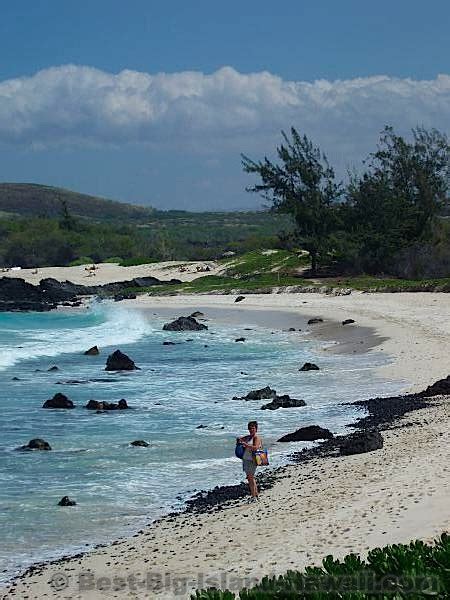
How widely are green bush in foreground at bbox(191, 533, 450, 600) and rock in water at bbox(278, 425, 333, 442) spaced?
29.3ft

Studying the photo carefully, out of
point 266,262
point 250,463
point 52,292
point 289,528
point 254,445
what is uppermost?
point 266,262

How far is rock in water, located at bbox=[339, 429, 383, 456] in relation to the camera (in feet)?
51.5

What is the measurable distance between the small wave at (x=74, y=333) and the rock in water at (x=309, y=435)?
55.3 ft

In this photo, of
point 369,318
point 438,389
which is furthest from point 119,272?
point 438,389

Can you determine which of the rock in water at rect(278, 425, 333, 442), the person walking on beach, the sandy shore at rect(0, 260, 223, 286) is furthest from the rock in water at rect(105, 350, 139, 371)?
the sandy shore at rect(0, 260, 223, 286)

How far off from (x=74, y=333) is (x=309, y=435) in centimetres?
2936

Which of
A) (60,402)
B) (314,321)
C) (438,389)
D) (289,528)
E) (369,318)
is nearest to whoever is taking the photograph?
(289,528)

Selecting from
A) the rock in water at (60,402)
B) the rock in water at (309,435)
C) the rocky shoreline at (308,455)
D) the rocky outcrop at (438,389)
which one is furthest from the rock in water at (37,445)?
the rocky outcrop at (438,389)

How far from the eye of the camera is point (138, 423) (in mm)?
20422

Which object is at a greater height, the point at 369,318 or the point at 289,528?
the point at 289,528

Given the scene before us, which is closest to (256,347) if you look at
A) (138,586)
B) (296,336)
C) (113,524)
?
(296,336)

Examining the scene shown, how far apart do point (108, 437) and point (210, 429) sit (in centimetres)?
213

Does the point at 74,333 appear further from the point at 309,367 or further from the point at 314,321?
the point at 309,367

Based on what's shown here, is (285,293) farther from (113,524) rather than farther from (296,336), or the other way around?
(113,524)
